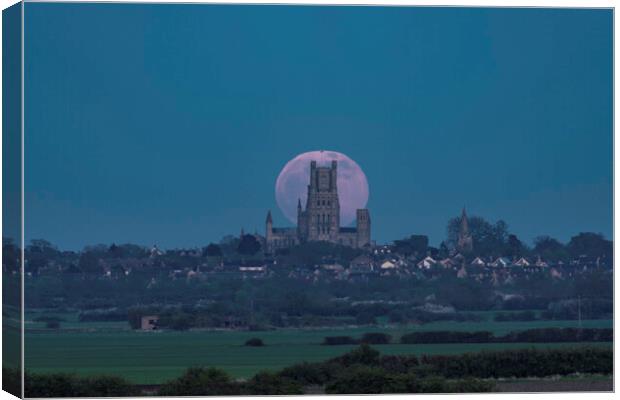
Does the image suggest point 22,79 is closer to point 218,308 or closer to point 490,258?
point 218,308

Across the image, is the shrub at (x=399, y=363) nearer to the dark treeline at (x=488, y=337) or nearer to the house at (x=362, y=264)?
the dark treeline at (x=488, y=337)

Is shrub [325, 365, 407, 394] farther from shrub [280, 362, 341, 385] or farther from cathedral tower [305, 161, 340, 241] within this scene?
cathedral tower [305, 161, 340, 241]

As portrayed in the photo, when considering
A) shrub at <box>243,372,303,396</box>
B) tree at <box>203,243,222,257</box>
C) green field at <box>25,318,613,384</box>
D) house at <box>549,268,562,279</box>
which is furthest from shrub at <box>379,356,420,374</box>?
tree at <box>203,243,222,257</box>

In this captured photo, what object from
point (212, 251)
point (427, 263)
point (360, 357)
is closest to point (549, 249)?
point (427, 263)

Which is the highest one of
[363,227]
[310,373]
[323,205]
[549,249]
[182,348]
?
[323,205]

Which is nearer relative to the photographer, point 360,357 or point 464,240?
point 360,357

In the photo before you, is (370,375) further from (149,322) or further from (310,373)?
(149,322)

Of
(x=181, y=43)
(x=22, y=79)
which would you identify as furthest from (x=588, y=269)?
(x=22, y=79)
